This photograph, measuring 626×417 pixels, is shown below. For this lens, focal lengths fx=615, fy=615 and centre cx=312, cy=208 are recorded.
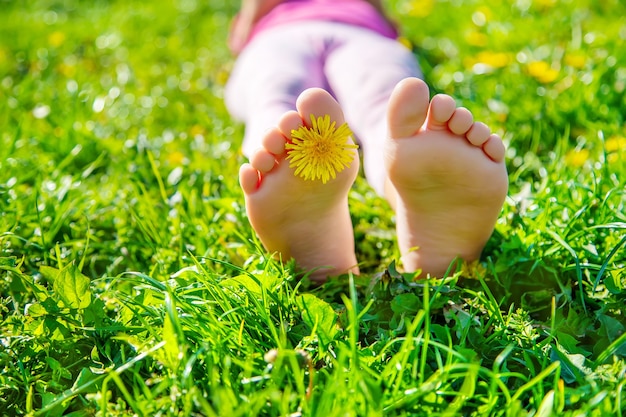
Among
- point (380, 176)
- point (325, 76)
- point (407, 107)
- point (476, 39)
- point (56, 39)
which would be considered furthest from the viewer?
point (56, 39)

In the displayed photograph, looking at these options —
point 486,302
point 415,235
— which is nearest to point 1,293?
point 415,235

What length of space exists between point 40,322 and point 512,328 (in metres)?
0.90

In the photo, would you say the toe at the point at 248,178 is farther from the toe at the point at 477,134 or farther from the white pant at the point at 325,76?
Answer: the toe at the point at 477,134

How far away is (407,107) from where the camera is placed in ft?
3.90

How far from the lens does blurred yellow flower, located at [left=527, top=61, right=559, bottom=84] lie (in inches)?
83.7

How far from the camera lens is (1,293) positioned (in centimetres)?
134

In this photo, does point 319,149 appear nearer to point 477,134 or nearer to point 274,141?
point 274,141

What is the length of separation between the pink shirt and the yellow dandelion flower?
1.16 meters

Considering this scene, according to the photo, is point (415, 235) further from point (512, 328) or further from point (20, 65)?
point (20, 65)

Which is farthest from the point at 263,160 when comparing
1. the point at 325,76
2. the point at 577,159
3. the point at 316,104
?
the point at 577,159

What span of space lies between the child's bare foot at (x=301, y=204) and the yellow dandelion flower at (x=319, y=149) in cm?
2

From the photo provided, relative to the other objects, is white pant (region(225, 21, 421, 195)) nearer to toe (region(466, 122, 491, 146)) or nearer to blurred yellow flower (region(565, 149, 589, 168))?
toe (region(466, 122, 491, 146))

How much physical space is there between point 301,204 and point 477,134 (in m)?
0.39

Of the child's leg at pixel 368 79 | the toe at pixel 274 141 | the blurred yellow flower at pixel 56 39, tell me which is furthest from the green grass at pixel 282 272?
the blurred yellow flower at pixel 56 39
